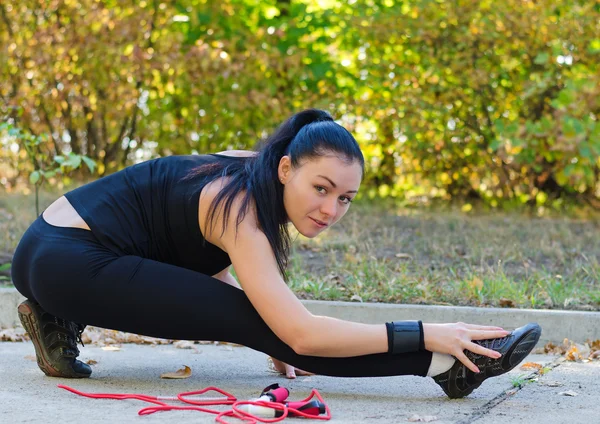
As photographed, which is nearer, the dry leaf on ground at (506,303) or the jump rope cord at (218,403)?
the jump rope cord at (218,403)

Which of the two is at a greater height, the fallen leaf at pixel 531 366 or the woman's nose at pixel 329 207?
the woman's nose at pixel 329 207

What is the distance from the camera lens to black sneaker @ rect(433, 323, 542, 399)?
Result: 3174mm

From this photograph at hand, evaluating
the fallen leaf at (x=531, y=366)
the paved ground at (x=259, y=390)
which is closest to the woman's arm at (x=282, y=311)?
the paved ground at (x=259, y=390)

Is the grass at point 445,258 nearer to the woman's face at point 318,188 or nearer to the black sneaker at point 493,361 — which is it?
the black sneaker at point 493,361

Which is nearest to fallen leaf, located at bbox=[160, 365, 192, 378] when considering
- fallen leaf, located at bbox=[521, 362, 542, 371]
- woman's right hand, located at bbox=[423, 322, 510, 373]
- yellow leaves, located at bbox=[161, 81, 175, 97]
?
woman's right hand, located at bbox=[423, 322, 510, 373]

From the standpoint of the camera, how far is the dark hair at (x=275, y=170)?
3.19 metres

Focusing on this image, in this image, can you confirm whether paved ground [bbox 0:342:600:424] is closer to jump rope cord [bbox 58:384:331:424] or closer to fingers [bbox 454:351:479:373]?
jump rope cord [bbox 58:384:331:424]

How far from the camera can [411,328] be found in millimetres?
3189

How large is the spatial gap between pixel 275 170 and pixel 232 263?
1.20 ft

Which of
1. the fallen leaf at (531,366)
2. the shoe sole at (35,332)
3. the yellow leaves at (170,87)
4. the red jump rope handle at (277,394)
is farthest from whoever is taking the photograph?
the yellow leaves at (170,87)

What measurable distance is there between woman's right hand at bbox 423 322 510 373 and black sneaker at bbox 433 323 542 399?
3 cm

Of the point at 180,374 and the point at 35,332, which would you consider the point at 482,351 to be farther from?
the point at 35,332

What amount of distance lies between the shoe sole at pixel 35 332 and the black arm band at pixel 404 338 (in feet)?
4.41

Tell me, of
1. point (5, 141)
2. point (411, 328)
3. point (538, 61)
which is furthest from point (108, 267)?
point (5, 141)
